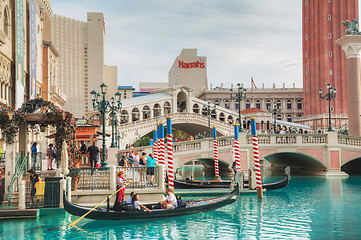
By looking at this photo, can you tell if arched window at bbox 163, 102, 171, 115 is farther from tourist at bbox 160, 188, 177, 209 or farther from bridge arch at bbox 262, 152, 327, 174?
tourist at bbox 160, 188, 177, 209

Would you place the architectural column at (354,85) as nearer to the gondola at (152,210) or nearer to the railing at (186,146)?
the railing at (186,146)

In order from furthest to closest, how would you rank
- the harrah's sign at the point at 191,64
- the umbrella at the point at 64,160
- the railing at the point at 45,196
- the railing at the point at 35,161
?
the harrah's sign at the point at 191,64, the railing at the point at 35,161, the umbrella at the point at 64,160, the railing at the point at 45,196

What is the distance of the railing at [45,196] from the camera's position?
14.1 meters

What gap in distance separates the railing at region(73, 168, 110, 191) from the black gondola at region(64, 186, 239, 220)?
7.31 ft

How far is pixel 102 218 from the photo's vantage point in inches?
524

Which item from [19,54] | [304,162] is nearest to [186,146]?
[304,162]

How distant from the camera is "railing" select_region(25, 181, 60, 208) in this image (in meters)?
14.1

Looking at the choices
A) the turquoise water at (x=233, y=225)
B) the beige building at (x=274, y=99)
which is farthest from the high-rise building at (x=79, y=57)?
the turquoise water at (x=233, y=225)

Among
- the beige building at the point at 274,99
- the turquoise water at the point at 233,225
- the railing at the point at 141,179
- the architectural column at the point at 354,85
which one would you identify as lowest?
the turquoise water at the point at 233,225

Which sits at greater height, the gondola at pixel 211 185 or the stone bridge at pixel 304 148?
the stone bridge at pixel 304 148

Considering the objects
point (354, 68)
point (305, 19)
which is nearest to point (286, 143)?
point (354, 68)

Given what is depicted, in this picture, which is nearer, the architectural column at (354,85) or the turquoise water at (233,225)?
the turquoise water at (233,225)

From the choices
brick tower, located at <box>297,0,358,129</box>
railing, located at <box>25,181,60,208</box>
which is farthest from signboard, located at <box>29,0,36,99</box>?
brick tower, located at <box>297,0,358,129</box>

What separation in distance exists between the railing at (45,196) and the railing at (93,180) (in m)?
1.28
